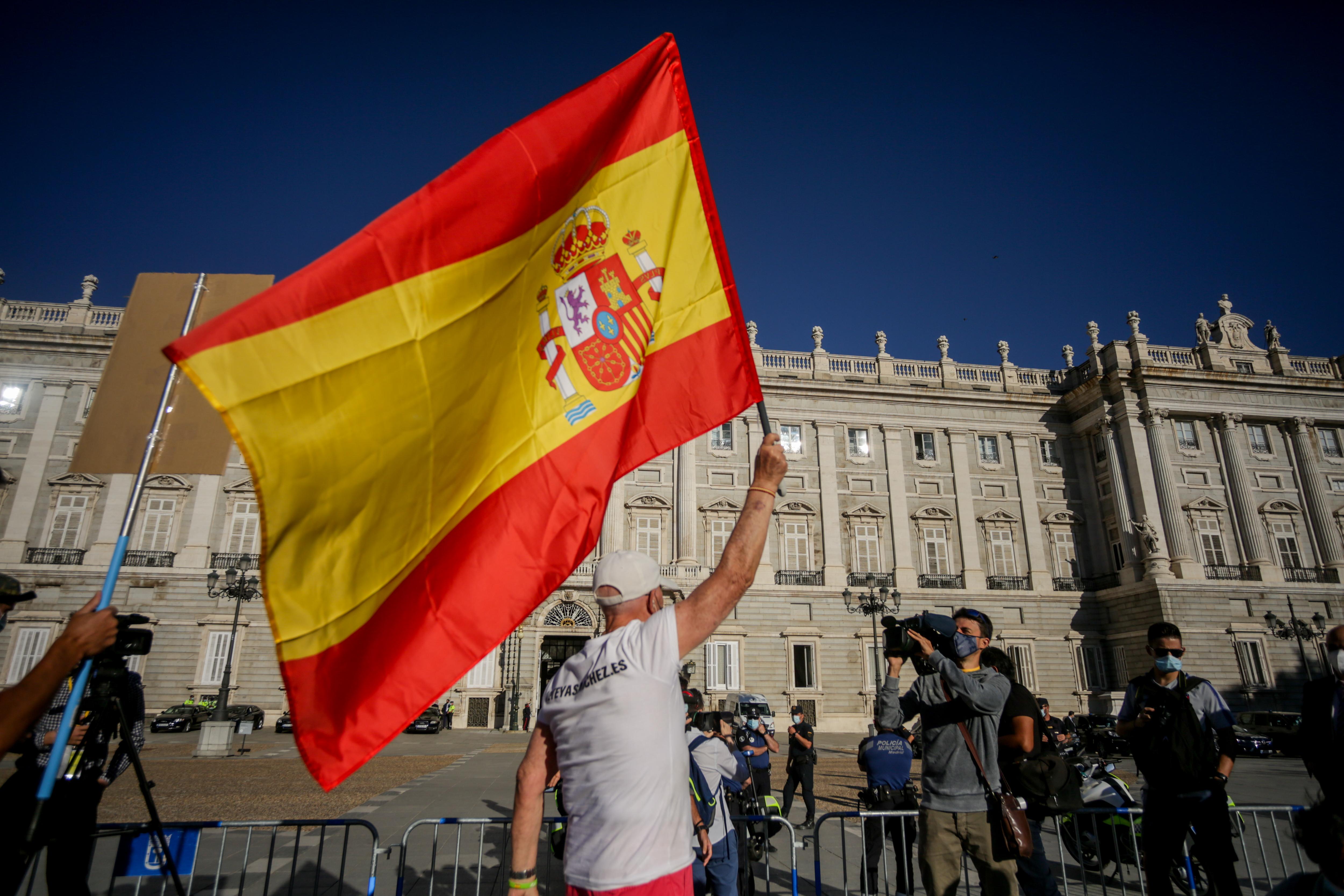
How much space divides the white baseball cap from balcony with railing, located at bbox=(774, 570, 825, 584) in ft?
89.0

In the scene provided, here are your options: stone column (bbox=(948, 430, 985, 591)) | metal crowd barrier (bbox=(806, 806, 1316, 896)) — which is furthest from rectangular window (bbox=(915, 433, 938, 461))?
metal crowd barrier (bbox=(806, 806, 1316, 896))

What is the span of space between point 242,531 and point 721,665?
62.7ft

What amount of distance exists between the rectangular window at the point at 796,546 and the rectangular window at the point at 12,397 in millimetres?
30008

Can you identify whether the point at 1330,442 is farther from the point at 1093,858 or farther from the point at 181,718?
the point at 181,718

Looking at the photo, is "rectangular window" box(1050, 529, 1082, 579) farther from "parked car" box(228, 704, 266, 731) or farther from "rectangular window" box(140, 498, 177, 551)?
"rectangular window" box(140, 498, 177, 551)

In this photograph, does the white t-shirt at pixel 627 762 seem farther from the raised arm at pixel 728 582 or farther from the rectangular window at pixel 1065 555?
the rectangular window at pixel 1065 555

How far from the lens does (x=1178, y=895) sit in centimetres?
575

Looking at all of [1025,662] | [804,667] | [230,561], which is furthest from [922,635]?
[230,561]

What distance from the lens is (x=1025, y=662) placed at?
28.9 metres

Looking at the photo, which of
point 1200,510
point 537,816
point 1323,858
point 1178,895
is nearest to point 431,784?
point 1178,895

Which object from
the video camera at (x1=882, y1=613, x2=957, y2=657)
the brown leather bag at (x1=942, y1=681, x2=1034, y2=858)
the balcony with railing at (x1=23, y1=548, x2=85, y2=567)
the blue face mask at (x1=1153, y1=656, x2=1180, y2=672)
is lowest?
the brown leather bag at (x1=942, y1=681, x2=1034, y2=858)

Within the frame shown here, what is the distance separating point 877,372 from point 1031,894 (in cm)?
3030

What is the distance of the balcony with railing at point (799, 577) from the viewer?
29.0 meters

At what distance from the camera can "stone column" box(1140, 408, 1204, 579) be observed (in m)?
28.1
